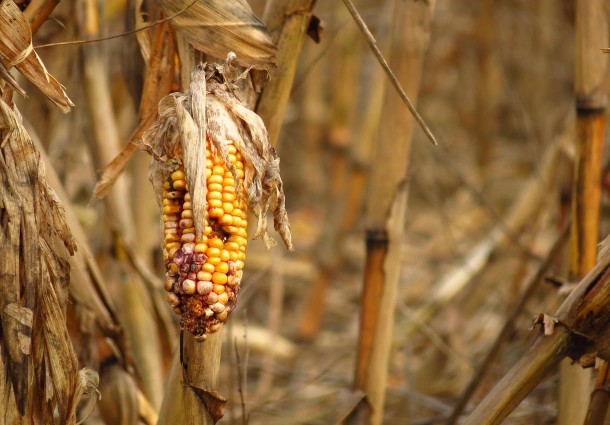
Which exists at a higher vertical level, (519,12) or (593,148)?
(519,12)

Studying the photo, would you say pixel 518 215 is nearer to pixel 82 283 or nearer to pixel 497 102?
pixel 82 283

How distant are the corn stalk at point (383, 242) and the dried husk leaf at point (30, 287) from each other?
51cm

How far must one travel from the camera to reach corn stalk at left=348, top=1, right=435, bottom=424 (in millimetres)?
1213

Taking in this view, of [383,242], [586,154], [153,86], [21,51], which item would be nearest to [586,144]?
[586,154]

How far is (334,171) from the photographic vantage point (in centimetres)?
316

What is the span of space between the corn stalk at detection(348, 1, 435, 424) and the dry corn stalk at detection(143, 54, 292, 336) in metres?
0.43

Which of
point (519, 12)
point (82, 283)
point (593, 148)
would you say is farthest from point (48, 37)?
point (519, 12)

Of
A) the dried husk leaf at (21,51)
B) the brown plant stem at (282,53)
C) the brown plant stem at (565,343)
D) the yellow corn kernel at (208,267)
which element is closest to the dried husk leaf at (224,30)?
the brown plant stem at (282,53)

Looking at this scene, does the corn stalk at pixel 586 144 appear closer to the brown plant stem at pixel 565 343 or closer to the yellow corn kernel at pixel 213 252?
the brown plant stem at pixel 565 343

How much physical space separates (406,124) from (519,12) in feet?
10.9

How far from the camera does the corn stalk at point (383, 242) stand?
1.21 m

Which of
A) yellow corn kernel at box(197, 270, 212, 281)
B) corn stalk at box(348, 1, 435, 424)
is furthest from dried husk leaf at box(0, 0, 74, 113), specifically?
corn stalk at box(348, 1, 435, 424)

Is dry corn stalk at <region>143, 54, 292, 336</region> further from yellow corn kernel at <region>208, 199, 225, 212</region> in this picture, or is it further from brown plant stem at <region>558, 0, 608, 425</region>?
brown plant stem at <region>558, 0, 608, 425</region>

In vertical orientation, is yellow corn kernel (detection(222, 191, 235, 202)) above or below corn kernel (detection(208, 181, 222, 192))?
below
